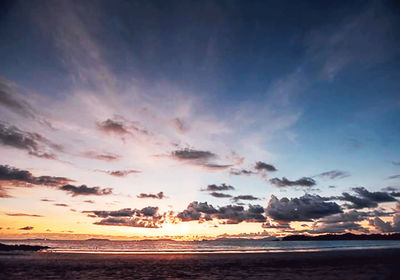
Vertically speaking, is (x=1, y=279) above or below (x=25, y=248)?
below

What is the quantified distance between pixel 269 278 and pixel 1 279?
94.0ft

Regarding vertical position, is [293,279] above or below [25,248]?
below

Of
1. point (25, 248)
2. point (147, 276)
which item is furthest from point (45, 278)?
point (25, 248)

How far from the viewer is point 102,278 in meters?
33.5

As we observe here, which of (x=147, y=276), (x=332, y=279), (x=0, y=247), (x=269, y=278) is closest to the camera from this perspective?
(x=332, y=279)

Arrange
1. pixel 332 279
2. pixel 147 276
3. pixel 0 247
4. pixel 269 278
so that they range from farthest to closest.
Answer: pixel 0 247
pixel 147 276
pixel 269 278
pixel 332 279

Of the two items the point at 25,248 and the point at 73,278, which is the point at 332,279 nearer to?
the point at 73,278

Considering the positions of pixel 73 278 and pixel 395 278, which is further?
pixel 73 278

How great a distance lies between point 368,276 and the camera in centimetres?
3212

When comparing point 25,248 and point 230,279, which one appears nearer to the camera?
point 230,279

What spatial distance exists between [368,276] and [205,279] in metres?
17.2

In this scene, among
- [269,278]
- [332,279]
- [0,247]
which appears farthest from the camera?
[0,247]

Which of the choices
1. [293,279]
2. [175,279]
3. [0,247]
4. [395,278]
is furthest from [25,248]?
[395,278]

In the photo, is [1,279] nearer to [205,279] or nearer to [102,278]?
[102,278]
